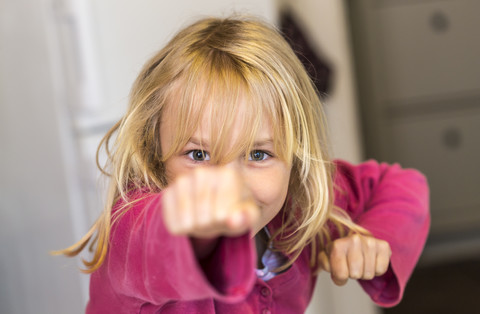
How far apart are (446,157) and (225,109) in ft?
5.32

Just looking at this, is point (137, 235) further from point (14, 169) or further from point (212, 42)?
point (14, 169)

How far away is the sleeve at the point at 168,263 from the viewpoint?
1.38 ft

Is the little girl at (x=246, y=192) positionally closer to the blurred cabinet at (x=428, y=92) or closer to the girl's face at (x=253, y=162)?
the girl's face at (x=253, y=162)

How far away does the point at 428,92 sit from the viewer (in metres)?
2.04

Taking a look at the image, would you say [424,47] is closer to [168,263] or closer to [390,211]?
[390,211]

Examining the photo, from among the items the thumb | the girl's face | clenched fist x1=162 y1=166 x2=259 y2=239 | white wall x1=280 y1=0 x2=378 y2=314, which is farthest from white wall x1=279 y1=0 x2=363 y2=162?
clenched fist x1=162 y1=166 x2=259 y2=239

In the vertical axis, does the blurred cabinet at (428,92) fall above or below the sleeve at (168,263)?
below

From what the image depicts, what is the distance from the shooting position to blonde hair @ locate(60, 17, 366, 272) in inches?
25.3

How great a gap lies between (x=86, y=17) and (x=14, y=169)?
1.59 feet

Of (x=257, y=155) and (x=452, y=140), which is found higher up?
(x=257, y=155)

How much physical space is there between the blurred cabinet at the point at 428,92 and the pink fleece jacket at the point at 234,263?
110 cm

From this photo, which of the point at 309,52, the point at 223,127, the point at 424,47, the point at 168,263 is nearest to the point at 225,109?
the point at 223,127

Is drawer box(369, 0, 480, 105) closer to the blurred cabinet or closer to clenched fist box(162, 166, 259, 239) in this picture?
the blurred cabinet

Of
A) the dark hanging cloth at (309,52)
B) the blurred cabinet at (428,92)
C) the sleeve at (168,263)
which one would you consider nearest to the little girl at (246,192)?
the sleeve at (168,263)
